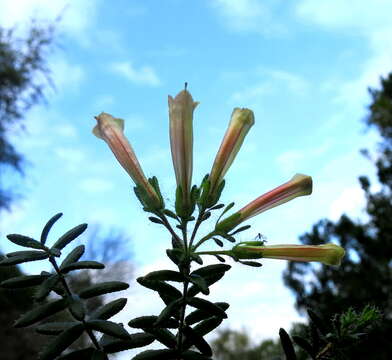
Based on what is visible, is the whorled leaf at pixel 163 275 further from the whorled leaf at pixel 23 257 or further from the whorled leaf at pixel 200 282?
the whorled leaf at pixel 23 257

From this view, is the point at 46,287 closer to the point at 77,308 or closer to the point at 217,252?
the point at 77,308

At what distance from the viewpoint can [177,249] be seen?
0.71m

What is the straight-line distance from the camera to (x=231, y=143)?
0.93 m

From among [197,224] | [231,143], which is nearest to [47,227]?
[197,224]

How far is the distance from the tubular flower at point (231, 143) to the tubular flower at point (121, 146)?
0.12 meters

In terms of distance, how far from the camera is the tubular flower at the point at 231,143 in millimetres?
898

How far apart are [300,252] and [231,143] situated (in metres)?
0.24

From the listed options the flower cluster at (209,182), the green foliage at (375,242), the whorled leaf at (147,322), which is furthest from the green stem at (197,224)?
the green foliage at (375,242)

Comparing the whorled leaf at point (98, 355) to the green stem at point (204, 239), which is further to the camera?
the green stem at point (204, 239)

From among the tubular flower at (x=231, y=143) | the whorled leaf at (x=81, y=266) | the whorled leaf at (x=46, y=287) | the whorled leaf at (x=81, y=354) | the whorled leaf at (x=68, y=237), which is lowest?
the whorled leaf at (x=81, y=354)

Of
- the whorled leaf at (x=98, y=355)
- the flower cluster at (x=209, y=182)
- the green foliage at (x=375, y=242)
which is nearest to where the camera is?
the whorled leaf at (x=98, y=355)

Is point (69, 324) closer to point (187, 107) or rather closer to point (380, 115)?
point (187, 107)

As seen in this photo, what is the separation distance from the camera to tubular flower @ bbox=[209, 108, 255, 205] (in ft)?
2.95

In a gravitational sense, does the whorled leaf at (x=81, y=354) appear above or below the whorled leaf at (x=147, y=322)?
below
